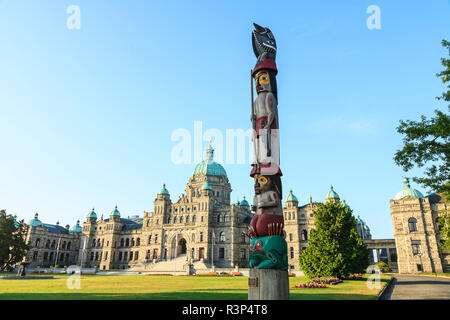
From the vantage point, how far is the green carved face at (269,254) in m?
10.8

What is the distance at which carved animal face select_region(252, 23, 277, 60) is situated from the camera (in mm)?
14633

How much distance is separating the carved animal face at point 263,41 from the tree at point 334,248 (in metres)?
21.6

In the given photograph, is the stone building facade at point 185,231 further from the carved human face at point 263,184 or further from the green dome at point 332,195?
the carved human face at point 263,184

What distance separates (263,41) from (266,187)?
24.4ft

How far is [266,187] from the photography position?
12.1m

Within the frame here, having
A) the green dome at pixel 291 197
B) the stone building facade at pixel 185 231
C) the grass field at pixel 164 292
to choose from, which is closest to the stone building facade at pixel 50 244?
the stone building facade at pixel 185 231

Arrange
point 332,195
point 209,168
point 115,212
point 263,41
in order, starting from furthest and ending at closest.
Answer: point 115,212 → point 209,168 → point 332,195 → point 263,41

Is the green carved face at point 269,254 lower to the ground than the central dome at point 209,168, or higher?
lower

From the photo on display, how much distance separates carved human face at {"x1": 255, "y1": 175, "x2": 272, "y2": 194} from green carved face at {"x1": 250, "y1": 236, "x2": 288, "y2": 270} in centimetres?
192

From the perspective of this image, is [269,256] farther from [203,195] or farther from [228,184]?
[228,184]

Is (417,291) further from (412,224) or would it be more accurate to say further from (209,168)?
(209,168)

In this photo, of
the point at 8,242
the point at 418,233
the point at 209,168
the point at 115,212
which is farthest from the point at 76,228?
the point at 418,233

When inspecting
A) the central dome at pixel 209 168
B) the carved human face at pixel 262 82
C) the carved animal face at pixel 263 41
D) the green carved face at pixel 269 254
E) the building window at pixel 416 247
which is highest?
the central dome at pixel 209 168
